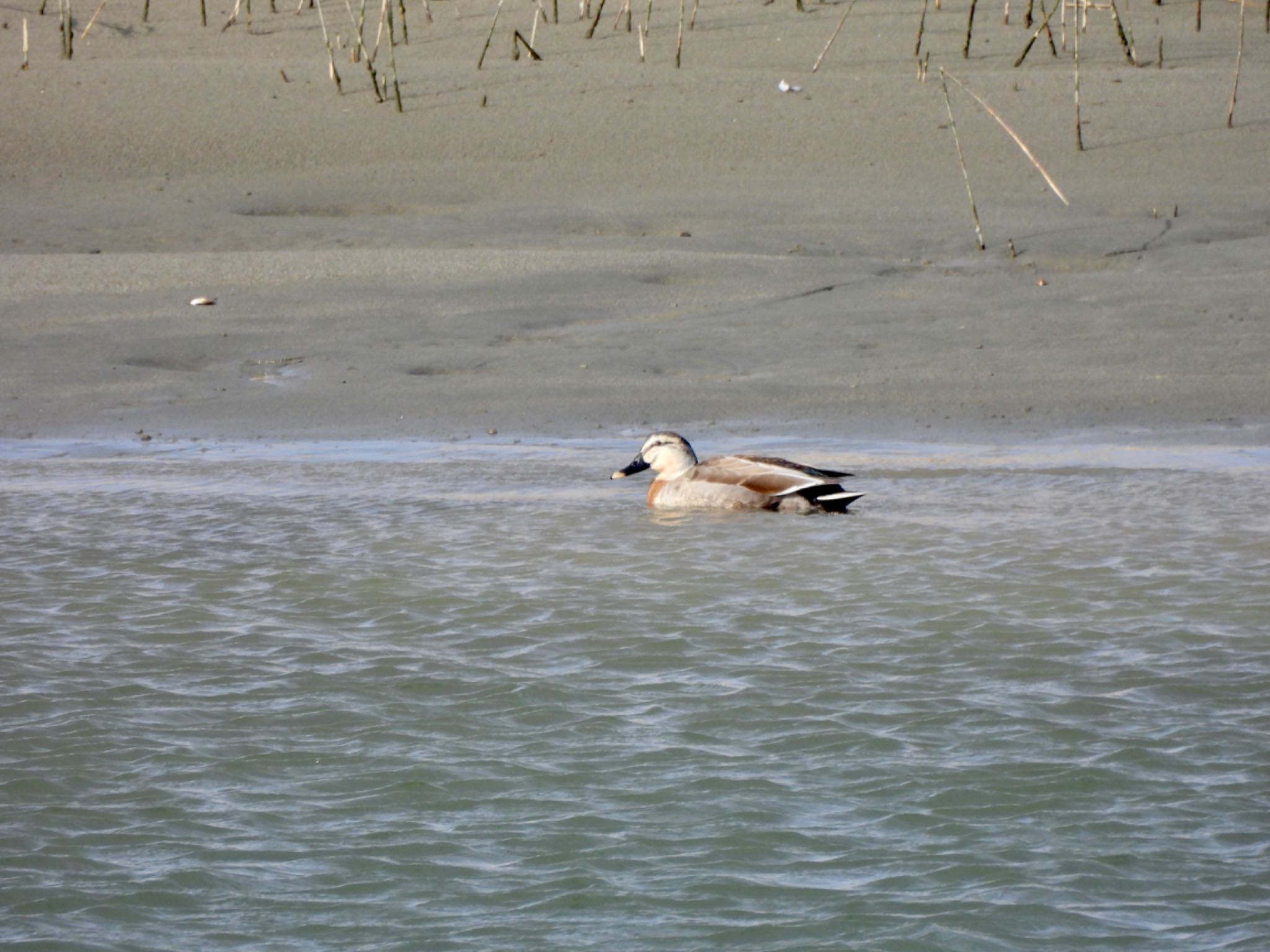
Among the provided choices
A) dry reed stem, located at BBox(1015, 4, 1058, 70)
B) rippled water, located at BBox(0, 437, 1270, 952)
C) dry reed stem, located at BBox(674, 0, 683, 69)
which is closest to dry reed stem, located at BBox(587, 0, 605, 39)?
dry reed stem, located at BBox(674, 0, 683, 69)

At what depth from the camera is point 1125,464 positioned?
695 centimetres

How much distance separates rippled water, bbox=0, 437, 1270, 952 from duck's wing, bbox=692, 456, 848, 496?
5.8 inches

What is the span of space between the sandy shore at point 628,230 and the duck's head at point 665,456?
1085 millimetres

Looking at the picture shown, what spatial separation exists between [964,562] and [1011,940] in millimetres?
2733

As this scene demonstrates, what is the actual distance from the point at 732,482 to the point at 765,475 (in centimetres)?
22

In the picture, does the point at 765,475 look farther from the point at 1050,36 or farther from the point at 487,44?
the point at 1050,36

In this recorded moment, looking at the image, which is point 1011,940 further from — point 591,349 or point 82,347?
point 82,347

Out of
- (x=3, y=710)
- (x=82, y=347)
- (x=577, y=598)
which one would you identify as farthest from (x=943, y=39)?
(x=3, y=710)

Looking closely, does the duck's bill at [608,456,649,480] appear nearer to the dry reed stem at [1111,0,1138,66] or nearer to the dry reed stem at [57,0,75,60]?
the dry reed stem at [1111,0,1138,66]

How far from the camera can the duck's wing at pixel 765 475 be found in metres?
6.25

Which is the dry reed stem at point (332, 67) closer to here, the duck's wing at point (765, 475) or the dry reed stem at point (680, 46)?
the dry reed stem at point (680, 46)

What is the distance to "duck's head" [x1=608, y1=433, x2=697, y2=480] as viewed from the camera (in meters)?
6.83

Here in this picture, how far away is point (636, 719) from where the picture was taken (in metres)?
3.96

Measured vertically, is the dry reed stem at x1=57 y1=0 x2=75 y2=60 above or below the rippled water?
above
